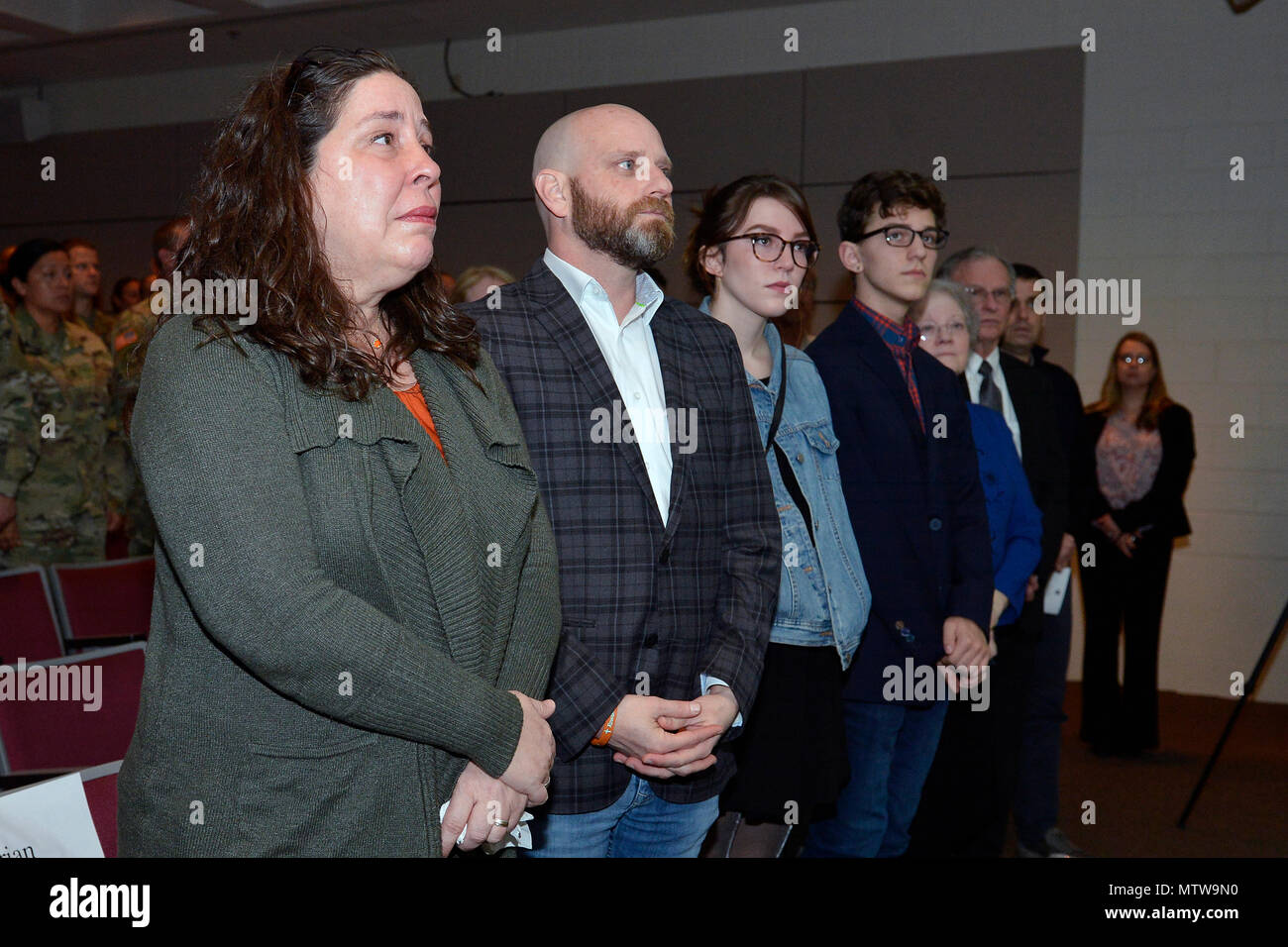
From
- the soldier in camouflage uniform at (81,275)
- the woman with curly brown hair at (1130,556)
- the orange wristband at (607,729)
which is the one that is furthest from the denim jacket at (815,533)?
the soldier in camouflage uniform at (81,275)

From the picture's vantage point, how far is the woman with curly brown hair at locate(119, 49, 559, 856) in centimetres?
106

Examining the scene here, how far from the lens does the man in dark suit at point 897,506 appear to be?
7.21 feet

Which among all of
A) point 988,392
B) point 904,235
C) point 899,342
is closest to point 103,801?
point 899,342

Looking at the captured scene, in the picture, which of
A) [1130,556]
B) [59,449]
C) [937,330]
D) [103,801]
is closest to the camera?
[103,801]

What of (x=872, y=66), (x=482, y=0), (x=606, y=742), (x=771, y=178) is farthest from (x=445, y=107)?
(x=606, y=742)

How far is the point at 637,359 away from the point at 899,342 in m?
0.85

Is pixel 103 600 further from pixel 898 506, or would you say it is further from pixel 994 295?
pixel 994 295

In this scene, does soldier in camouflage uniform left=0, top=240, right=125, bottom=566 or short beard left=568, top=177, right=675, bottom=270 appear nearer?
short beard left=568, top=177, right=675, bottom=270

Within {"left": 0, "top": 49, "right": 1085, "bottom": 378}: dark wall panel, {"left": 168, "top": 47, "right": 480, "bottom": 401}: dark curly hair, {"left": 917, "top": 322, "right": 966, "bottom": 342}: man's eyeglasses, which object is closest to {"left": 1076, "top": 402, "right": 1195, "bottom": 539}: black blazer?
{"left": 0, "top": 49, "right": 1085, "bottom": 378}: dark wall panel

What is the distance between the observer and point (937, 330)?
2615mm

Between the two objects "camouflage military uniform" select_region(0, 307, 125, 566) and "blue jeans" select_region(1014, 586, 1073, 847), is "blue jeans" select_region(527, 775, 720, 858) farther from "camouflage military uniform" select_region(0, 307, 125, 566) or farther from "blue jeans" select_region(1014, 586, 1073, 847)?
"camouflage military uniform" select_region(0, 307, 125, 566)

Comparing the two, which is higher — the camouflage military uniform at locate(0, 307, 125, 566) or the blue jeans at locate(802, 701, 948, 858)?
the camouflage military uniform at locate(0, 307, 125, 566)

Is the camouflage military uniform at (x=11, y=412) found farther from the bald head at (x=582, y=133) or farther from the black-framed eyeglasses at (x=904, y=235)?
the black-framed eyeglasses at (x=904, y=235)
